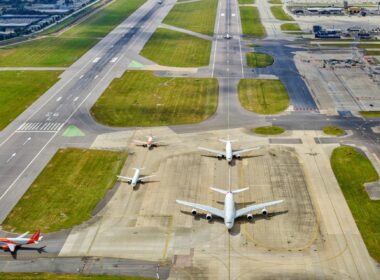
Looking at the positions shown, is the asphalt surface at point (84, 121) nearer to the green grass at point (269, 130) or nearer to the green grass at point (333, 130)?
the green grass at point (333, 130)

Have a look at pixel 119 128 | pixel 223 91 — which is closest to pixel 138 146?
pixel 119 128

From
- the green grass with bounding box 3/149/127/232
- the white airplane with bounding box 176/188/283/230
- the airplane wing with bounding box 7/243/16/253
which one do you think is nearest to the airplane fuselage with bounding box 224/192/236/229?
the white airplane with bounding box 176/188/283/230

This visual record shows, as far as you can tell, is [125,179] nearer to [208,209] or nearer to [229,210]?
[208,209]

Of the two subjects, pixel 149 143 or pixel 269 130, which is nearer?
pixel 149 143

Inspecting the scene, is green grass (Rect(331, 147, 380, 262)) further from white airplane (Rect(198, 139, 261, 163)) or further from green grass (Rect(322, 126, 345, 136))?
white airplane (Rect(198, 139, 261, 163))

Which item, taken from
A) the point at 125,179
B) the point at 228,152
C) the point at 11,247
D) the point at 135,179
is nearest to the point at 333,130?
the point at 228,152

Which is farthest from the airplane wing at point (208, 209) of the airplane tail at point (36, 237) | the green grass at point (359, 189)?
the airplane tail at point (36, 237)
